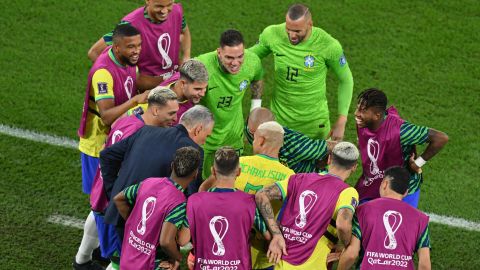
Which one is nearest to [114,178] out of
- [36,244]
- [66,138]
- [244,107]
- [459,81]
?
[36,244]

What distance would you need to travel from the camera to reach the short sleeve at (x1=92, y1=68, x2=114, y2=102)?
760cm

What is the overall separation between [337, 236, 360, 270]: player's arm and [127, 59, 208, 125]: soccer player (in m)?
1.87

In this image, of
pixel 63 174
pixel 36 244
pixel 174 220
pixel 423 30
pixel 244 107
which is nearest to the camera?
pixel 174 220

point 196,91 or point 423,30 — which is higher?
point 196,91

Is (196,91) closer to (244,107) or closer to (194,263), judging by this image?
(194,263)

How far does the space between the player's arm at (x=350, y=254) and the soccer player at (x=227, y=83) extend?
2119 mm

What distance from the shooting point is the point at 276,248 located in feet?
20.4

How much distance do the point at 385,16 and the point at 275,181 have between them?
6.08 m

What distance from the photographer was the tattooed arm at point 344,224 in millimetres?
6180

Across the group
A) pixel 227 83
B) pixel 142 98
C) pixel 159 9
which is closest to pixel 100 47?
pixel 159 9

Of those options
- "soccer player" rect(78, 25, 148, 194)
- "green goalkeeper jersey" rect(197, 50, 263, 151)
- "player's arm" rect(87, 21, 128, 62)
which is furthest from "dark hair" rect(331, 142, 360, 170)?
"player's arm" rect(87, 21, 128, 62)

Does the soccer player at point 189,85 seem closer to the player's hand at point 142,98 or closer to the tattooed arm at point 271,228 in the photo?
the player's hand at point 142,98

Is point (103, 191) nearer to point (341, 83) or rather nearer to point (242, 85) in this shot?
point (242, 85)

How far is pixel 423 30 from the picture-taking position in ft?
38.9
